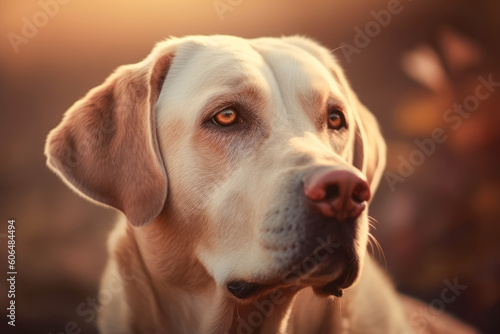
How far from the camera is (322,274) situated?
192 centimetres

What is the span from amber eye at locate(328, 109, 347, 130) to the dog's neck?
2.74ft

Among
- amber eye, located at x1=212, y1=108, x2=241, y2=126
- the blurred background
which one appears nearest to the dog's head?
amber eye, located at x1=212, y1=108, x2=241, y2=126

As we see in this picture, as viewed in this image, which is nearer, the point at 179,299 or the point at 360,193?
the point at 360,193

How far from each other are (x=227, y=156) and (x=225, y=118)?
0.59 feet

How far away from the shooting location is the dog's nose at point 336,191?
1723 millimetres

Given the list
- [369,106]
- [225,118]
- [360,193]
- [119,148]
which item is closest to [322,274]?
[360,193]

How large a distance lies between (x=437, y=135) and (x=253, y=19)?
1.39 m

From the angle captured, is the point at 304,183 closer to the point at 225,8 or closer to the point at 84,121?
the point at 84,121

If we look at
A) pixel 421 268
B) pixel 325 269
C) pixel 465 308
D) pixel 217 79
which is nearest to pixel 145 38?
pixel 217 79

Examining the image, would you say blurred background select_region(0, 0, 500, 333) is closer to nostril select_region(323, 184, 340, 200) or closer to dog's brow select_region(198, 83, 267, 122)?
dog's brow select_region(198, 83, 267, 122)

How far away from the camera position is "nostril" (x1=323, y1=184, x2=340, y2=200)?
5.68 feet

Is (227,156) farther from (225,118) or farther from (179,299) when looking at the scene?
(179,299)

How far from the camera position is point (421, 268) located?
308cm

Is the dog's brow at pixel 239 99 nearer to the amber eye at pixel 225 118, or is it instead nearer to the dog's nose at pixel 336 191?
the amber eye at pixel 225 118
